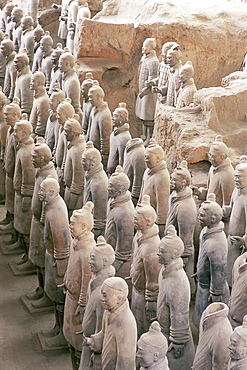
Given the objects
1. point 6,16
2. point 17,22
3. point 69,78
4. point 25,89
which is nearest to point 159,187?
point 69,78

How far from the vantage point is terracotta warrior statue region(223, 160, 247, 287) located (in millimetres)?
5992

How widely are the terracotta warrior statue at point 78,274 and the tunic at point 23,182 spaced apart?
1887mm

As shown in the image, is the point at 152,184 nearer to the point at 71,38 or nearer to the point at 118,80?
the point at 118,80

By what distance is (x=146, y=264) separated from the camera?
5.34m

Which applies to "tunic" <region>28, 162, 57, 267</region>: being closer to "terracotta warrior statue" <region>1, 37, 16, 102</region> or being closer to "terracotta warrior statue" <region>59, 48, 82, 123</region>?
"terracotta warrior statue" <region>59, 48, 82, 123</region>

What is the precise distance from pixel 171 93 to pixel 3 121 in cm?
230

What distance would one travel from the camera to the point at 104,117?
8.27 m

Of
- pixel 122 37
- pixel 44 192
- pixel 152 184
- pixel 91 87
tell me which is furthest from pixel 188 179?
pixel 122 37

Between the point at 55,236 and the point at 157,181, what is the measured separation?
1.21 metres

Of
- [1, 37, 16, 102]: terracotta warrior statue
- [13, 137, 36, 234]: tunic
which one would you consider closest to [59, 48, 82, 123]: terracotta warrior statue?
[1, 37, 16, 102]: terracotta warrior statue

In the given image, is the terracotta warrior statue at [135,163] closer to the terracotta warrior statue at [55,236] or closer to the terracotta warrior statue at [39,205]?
the terracotta warrior statue at [39,205]

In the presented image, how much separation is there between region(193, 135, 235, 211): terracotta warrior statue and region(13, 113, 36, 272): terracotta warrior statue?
6.15 ft

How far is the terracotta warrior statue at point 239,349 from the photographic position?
12.6 ft

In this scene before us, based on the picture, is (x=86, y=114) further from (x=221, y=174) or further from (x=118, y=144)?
(x=221, y=174)
